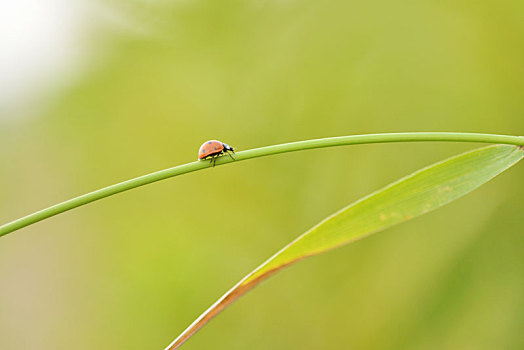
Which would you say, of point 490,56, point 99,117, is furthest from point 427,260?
point 99,117

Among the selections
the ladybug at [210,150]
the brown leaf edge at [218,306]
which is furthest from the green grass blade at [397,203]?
the ladybug at [210,150]

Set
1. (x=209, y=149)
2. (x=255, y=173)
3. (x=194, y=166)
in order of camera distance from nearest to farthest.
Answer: (x=194, y=166), (x=209, y=149), (x=255, y=173)

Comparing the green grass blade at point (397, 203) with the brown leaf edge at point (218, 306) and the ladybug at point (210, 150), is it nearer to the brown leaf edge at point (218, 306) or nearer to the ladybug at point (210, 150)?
the brown leaf edge at point (218, 306)

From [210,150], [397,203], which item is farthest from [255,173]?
[397,203]

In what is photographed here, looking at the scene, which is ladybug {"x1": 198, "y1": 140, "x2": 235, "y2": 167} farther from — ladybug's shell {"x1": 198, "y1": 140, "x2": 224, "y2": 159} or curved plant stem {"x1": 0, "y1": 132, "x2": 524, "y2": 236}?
curved plant stem {"x1": 0, "y1": 132, "x2": 524, "y2": 236}

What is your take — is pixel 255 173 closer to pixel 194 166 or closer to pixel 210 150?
pixel 210 150
